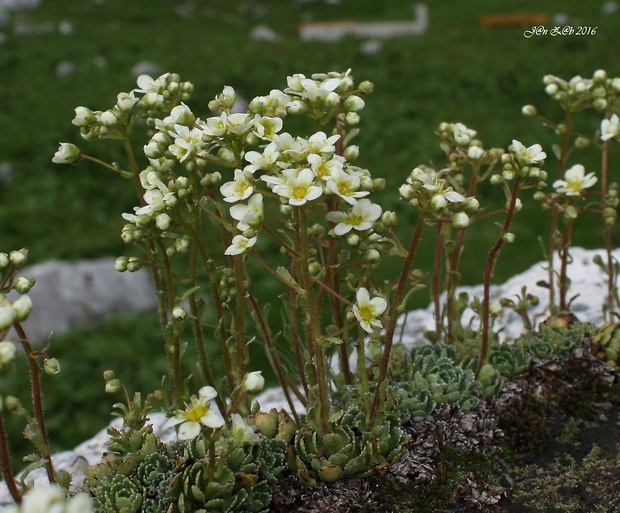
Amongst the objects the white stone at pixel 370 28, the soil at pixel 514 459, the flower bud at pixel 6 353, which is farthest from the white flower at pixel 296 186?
the white stone at pixel 370 28

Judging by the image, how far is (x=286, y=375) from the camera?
314 cm

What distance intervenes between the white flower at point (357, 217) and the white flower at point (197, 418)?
0.63m

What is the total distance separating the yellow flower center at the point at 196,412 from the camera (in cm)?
222

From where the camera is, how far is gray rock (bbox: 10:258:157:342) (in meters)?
6.39

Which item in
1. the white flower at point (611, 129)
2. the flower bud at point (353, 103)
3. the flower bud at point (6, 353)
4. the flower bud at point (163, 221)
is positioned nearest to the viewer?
the flower bud at point (6, 353)

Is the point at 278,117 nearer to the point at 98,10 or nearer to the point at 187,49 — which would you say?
the point at 187,49


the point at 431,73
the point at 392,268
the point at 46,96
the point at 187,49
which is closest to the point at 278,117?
the point at 392,268

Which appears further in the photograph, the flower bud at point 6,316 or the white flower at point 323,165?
the white flower at point 323,165

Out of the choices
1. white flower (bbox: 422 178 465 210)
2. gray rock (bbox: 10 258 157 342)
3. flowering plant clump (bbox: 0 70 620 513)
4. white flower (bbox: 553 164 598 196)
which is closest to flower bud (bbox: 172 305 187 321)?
flowering plant clump (bbox: 0 70 620 513)

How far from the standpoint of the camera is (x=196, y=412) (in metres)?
2.23

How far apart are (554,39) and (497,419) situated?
10845 millimetres

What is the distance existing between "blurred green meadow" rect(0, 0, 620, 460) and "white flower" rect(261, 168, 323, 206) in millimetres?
3673

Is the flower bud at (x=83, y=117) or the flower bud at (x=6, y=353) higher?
the flower bud at (x=83, y=117)

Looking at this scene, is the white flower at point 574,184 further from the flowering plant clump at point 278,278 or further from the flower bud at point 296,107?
the flower bud at point 296,107
